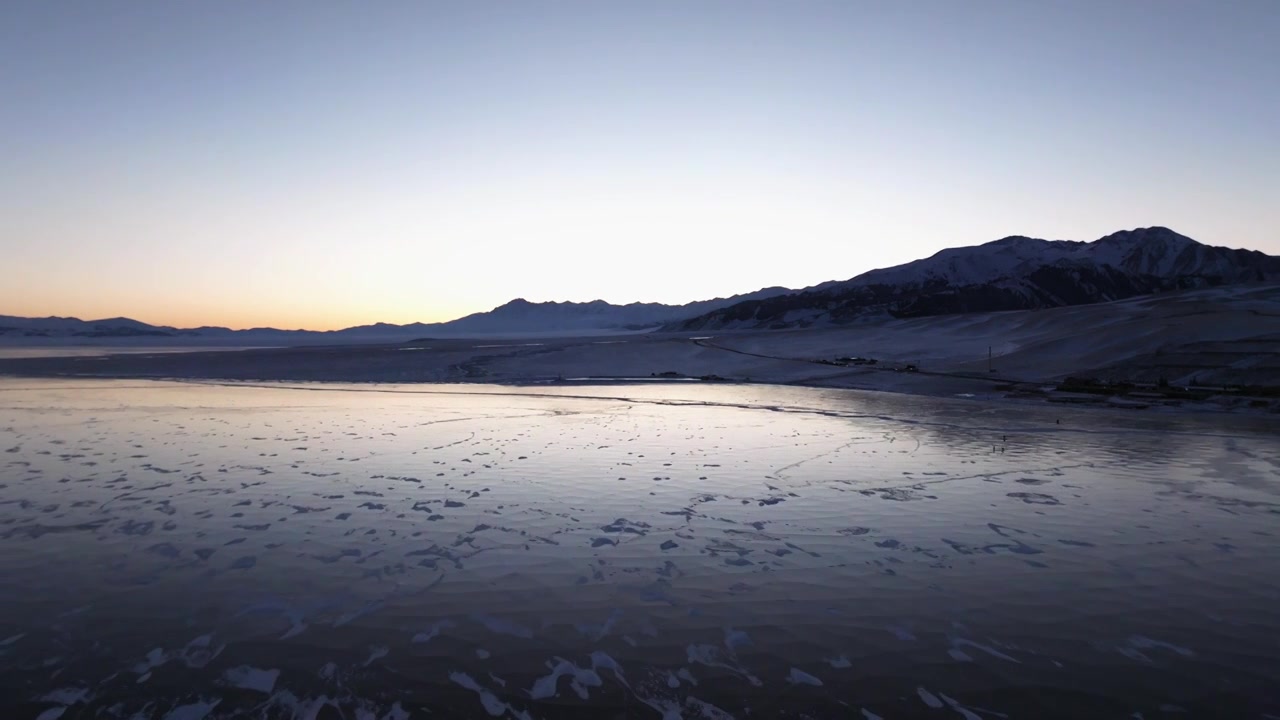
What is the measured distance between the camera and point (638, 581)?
29.0 ft

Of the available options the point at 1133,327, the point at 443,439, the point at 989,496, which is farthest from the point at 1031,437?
the point at 1133,327

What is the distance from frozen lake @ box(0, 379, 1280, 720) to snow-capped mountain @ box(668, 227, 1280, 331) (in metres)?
147

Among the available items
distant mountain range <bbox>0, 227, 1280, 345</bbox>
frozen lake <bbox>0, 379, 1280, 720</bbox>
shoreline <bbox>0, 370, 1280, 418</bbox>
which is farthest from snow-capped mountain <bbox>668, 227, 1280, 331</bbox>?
frozen lake <bbox>0, 379, 1280, 720</bbox>

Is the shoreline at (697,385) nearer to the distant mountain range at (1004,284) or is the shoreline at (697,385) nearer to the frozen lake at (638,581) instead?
the frozen lake at (638,581)

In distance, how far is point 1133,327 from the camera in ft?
140

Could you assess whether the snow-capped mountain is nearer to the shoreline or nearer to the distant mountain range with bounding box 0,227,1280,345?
the distant mountain range with bounding box 0,227,1280,345

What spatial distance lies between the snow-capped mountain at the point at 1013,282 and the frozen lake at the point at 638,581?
481 feet

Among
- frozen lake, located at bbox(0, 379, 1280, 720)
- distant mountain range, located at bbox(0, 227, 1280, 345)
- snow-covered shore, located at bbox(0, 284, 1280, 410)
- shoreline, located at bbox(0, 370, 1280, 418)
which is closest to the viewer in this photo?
frozen lake, located at bbox(0, 379, 1280, 720)

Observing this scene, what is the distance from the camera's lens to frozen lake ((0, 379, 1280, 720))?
6.19 meters

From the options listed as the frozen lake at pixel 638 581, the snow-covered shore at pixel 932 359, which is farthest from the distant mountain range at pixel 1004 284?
the frozen lake at pixel 638 581

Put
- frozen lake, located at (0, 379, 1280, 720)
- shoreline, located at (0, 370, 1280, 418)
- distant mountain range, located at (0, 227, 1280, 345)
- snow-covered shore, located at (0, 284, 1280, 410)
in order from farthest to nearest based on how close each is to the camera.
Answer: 1. distant mountain range, located at (0, 227, 1280, 345)
2. snow-covered shore, located at (0, 284, 1280, 410)
3. shoreline, located at (0, 370, 1280, 418)
4. frozen lake, located at (0, 379, 1280, 720)

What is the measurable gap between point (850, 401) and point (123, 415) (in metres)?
28.0

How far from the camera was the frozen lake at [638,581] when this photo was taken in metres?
6.19

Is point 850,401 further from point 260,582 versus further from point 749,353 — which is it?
point 749,353
